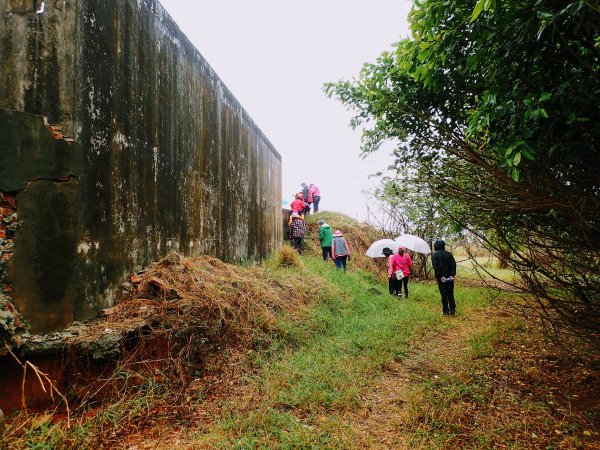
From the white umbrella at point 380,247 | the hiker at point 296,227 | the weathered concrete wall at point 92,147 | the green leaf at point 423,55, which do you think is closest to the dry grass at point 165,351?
the weathered concrete wall at point 92,147

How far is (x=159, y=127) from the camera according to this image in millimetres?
4613

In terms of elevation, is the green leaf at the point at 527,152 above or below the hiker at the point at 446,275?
above

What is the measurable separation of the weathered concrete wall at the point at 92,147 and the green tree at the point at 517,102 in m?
3.01

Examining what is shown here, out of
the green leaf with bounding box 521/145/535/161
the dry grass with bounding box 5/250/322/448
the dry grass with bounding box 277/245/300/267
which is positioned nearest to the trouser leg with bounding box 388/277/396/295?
the dry grass with bounding box 277/245/300/267

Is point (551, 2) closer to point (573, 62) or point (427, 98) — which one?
point (573, 62)

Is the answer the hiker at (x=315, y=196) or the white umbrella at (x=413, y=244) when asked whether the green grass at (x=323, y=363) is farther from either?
the hiker at (x=315, y=196)

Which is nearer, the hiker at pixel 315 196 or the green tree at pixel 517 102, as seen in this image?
the green tree at pixel 517 102

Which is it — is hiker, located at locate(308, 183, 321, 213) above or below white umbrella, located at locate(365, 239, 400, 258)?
above

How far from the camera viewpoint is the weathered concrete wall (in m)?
3.10

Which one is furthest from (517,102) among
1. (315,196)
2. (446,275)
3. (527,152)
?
(315,196)

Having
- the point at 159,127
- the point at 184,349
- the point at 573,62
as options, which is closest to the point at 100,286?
the point at 184,349

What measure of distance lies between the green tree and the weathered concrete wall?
301 centimetres

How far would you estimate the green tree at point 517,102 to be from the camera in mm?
2367

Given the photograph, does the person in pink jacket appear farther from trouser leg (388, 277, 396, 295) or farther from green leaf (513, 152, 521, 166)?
green leaf (513, 152, 521, 166)
